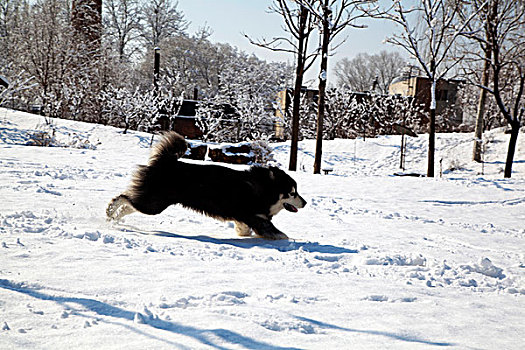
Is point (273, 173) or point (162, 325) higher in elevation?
point (273, 173)

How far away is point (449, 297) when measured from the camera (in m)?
3.06

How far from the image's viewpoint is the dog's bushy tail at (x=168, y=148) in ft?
15.7

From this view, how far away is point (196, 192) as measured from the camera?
476 cm

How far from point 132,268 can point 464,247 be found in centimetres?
423

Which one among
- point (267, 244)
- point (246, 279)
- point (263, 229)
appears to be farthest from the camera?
point (263, 229)

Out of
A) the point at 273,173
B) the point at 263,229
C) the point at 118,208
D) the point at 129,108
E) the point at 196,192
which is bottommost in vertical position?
the point at 263,229

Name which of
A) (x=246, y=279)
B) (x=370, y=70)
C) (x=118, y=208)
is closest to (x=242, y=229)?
(x=118, y=208)

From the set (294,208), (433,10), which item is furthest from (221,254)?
(433,10)

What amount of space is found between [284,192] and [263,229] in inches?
23.6

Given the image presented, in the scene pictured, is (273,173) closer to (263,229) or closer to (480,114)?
(263,229)

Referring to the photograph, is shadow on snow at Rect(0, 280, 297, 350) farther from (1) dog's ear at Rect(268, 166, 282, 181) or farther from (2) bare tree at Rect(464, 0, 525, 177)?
(2) bare tree at Rect(464, 0, 525, 177)

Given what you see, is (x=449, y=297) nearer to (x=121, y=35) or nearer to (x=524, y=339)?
(x=524, y=339)

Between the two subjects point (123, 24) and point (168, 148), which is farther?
point (123, 24)

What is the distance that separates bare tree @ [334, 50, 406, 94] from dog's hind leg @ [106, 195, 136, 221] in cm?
6145
